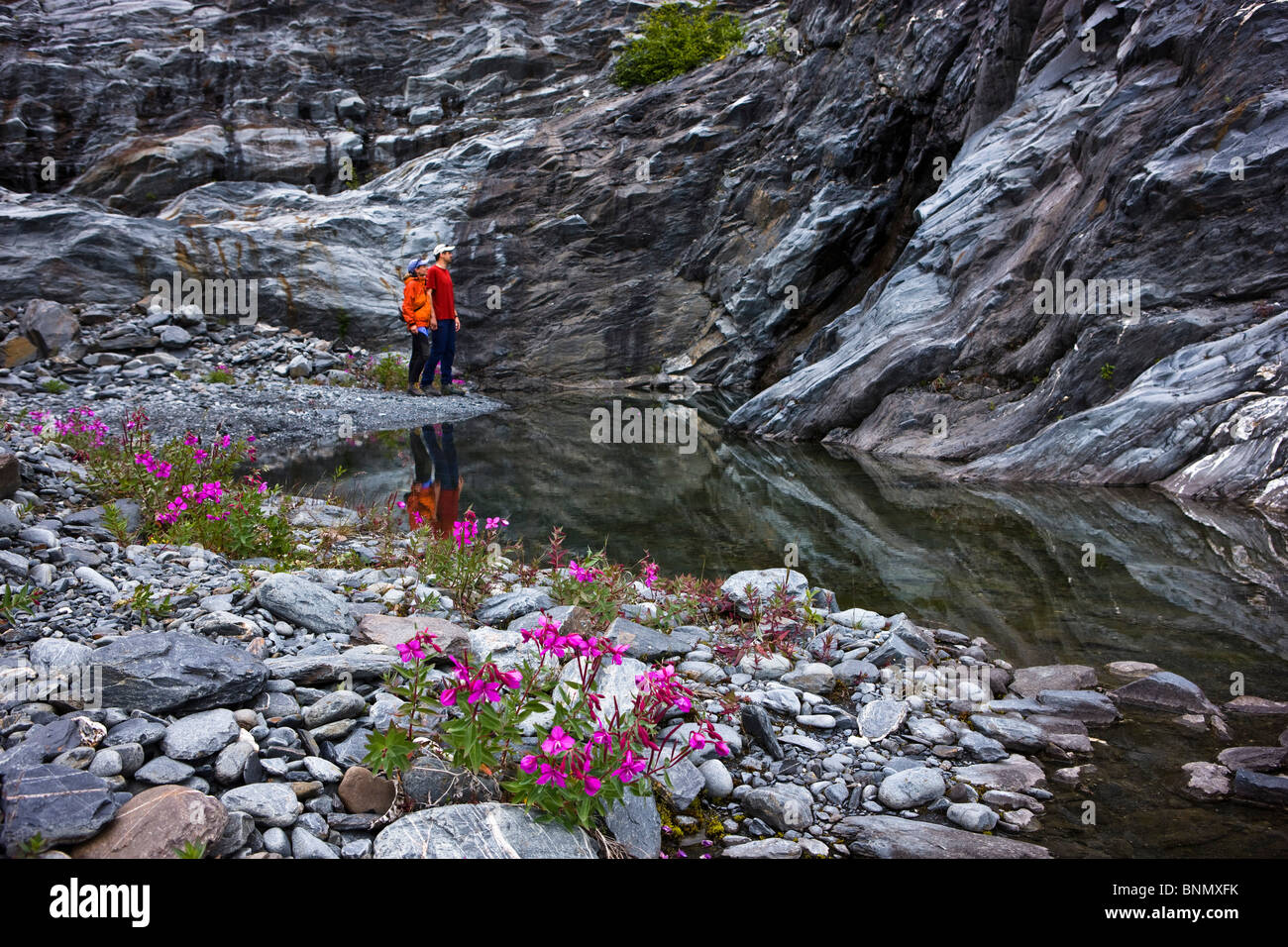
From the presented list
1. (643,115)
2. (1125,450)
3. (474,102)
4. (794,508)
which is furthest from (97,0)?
(1125,450)

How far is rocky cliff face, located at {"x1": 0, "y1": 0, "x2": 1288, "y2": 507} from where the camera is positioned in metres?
11.0

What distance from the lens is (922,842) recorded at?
2945 millimetres

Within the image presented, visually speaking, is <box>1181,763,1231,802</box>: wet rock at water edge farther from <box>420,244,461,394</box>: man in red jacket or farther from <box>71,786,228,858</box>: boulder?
<box>420,244,461,394</box>: man in red jacket

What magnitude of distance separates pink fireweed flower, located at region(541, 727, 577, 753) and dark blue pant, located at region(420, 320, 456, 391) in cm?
1669

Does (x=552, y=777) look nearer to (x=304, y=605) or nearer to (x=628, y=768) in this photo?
(x=628, y=768)

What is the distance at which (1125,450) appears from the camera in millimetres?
10180

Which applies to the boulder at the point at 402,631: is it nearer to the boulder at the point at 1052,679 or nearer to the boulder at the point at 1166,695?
the boulder at the point at 1052,679

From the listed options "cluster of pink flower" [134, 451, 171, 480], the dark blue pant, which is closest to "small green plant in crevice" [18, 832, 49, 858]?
"cluster of pink flower" [134, 451, 171, 480]

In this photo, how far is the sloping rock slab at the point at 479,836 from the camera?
8.02ft

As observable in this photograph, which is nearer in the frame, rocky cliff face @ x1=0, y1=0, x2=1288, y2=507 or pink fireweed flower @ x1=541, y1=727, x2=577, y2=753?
pink fireweed flower @ x1=541, y1=727, x2=577, y2=753

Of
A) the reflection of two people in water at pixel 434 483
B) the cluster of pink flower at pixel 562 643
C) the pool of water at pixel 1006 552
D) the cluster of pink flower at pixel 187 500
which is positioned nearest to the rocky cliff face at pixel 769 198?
the pool of water at pixel 1006 552

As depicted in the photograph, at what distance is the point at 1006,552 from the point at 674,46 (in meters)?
26.4

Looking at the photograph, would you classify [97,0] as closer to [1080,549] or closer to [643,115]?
[643,115]

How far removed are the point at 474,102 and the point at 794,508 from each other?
94.0 ft
